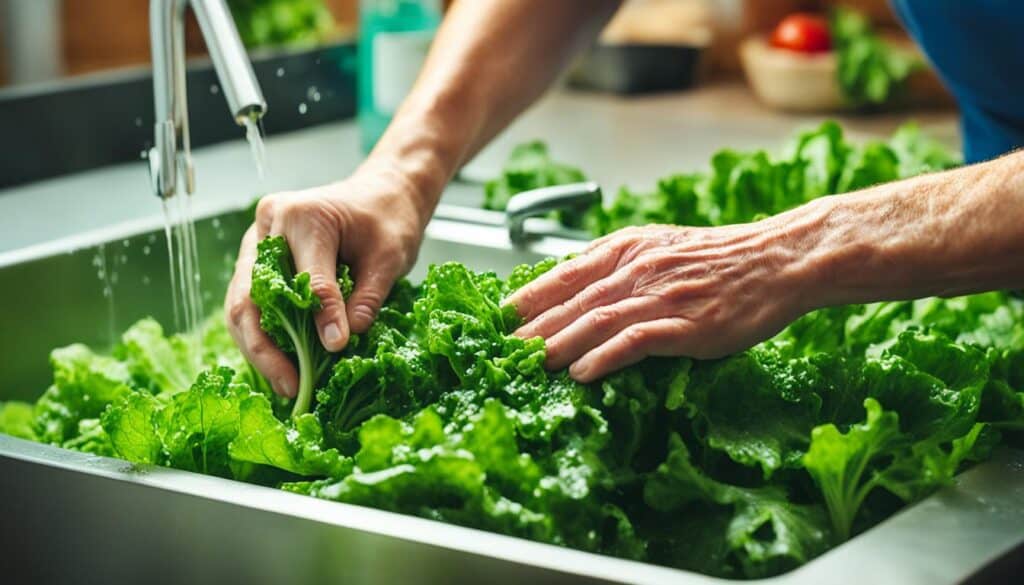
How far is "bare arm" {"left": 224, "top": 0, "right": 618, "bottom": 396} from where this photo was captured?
1303mm

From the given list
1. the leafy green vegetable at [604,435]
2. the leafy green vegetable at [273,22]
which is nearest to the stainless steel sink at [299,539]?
the leafy green vegetable at [604,435]

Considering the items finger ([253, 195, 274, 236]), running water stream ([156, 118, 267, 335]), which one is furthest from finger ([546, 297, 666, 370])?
running water stream ([156, 118, 267, 335])

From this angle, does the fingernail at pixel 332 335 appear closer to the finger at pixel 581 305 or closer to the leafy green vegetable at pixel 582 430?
the leafy green vegetable at pixel 582 430

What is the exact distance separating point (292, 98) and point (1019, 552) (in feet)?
5.72

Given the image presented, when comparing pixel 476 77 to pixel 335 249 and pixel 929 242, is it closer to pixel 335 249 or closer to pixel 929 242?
pixel 335 249

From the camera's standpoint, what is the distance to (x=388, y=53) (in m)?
2.32

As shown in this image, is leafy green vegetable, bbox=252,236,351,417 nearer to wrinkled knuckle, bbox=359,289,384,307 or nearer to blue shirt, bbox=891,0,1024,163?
wrinkled knuckle, bbox=359,289,384,307

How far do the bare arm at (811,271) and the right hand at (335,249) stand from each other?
21cm

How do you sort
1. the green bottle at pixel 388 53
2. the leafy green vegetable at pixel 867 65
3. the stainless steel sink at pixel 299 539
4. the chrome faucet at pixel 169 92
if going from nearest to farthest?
the stainless steel sink at pixel 299 539 → the chrome faucet at pixel 169 92 → the green bottle at pixel 388 53 → the leafy green vegetable at pixel 867 65

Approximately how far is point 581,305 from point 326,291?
9.4 inches

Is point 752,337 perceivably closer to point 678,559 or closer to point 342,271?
point 678,559

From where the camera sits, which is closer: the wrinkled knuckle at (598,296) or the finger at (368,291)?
the wrinkled knuckle at (598,296)

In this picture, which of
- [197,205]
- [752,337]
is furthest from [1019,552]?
[197,205]

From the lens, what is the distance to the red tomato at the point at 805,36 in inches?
117
